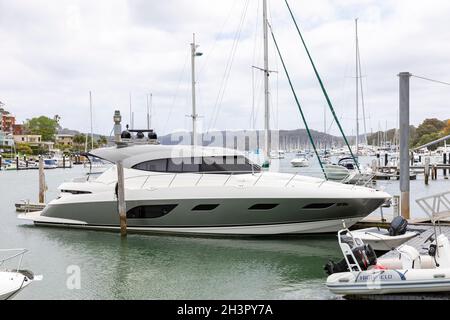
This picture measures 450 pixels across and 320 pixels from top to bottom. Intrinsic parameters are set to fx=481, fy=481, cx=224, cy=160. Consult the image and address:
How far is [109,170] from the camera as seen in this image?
55.8ft

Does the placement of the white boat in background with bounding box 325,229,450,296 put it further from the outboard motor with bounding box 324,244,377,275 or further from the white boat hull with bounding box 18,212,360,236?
the white boat hull with bounding box 18,212,360,236

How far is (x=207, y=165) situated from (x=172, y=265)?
4279 mm

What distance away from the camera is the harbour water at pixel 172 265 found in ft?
32.7

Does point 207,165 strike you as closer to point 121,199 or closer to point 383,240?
point 121,199

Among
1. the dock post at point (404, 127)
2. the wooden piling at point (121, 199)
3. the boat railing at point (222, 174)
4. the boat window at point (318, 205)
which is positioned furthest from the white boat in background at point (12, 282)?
the dock post at point (404, 127)

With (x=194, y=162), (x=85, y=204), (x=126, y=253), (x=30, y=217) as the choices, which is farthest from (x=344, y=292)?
(x=30, y=217)

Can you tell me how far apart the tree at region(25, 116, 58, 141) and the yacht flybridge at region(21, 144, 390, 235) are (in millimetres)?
135758

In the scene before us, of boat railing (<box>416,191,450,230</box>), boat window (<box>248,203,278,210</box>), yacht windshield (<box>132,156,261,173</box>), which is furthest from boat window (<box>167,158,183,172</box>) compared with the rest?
boat railing (<box>416,191,450,230</box>)

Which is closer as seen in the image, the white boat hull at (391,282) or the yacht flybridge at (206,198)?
the white boat hull at (391,282)

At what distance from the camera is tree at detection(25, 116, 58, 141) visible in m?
144

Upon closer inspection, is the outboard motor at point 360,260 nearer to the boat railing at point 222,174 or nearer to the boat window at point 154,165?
the boat railing at point 222,174

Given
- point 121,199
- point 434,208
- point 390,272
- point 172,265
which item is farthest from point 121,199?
point 390,272

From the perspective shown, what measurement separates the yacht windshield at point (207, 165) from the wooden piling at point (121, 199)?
4.01ft
